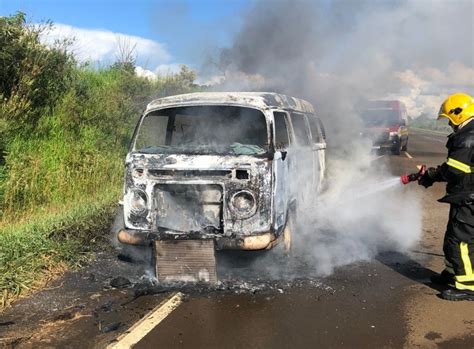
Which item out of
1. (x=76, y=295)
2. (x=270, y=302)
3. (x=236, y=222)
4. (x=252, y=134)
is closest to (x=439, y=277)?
(x=270, y=302)

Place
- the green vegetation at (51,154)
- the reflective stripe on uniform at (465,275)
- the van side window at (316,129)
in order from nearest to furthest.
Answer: the reflective stripe on uniform at (465,275) → the green vegetation at (51,154) → the van side window at (316,129)

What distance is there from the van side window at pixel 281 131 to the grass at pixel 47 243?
2649 millimetres

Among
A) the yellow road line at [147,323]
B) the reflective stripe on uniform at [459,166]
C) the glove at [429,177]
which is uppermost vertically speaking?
the reflective stripe on uniform at [459,166]

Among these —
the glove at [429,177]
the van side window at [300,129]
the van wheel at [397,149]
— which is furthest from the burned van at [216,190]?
the van wheel at [397,149]

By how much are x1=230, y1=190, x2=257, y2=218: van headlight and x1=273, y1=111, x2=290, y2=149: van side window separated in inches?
35.6

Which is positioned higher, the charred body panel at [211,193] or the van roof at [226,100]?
the van roof at [226,100]

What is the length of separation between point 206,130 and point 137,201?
1.38m

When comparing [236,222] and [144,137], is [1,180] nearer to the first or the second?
[144,137]

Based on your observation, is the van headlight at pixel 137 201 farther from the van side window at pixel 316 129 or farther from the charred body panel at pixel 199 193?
the van side window at pixel 316 129

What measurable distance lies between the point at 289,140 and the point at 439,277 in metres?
2.40

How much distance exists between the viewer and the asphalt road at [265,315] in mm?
3656

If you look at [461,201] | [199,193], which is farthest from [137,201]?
[461,201]

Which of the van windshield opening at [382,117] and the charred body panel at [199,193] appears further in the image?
the van windshield opening at [382,117]

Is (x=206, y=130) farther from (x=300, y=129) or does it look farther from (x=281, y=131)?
(x=300, y=129)
